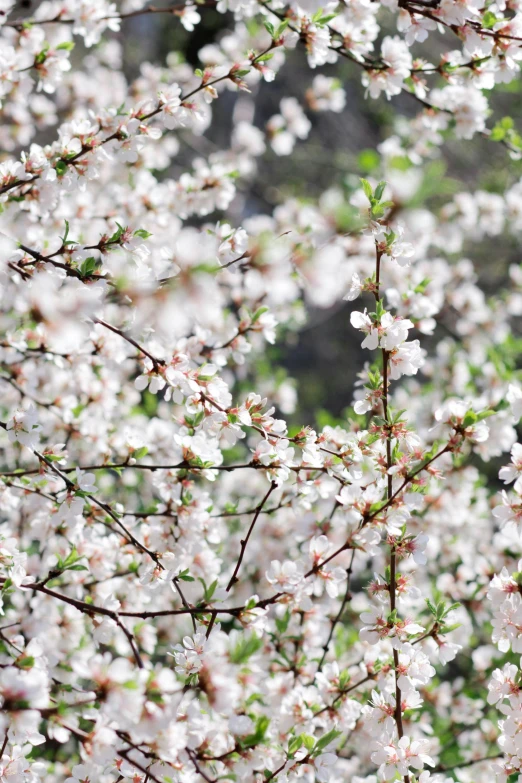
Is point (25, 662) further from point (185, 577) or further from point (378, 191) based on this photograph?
point (378, 191)

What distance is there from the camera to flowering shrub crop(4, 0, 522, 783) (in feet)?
3.10

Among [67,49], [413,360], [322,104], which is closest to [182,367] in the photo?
[413,360]

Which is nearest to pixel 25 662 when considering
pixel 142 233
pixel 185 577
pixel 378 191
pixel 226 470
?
pixel 185 577

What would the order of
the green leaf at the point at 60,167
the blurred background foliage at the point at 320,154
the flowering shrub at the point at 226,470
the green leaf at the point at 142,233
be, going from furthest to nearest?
the blurred background foliage at the point at 320,154
the green leaf at the point at 60,167
the green leaf at the point at 142,233
the flowering shrub at the point at 226,470

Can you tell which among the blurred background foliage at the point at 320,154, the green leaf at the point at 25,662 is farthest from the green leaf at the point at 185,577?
the blurred background foliage at the point at 320,154

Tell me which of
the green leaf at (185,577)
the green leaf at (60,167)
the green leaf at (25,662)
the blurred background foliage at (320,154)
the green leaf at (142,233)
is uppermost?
the blurred background foliage at (320,154)

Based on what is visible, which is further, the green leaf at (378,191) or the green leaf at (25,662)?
the green leaf at (378,191)

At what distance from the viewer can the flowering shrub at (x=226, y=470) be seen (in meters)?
0.94

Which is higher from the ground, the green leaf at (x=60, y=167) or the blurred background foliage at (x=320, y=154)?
the blurred background foliage at (x=320, y=154)

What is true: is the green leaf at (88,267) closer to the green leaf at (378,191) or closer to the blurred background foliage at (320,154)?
the green leaf at (378,191)

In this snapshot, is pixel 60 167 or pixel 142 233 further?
pixel 60 167

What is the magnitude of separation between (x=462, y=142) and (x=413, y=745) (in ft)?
16.8

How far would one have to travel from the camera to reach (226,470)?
145 centimetres

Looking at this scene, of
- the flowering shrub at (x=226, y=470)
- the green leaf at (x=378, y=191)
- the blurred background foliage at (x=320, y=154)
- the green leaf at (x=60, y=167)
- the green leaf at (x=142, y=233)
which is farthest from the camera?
the blurred background foliage at (x=320, y=154)
